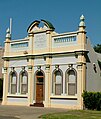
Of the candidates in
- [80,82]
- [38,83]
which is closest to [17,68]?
[38,83]

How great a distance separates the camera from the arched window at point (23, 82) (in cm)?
2982

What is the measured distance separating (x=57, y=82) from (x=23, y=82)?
14.1ft

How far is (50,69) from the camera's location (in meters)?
27.9

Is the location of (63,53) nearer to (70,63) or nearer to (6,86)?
(70,63)

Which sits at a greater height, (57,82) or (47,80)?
(47,80)

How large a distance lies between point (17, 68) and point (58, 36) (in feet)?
19.2

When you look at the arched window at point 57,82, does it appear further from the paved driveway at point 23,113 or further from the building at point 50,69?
the paved driveway at point 23,113

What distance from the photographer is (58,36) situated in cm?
2770

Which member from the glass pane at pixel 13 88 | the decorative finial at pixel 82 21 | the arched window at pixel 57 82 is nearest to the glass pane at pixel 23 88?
the glass pane at pixel 13 88

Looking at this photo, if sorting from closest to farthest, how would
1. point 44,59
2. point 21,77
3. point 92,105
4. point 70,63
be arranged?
point 92,105 < point 70,63 < point 44,59 < point 21,77

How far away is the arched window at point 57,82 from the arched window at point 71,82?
0.67 meters

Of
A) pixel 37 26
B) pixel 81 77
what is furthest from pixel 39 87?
pixel 37 26

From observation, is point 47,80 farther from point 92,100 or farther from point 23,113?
point 23,113

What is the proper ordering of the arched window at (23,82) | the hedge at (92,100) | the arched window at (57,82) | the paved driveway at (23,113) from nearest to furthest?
1. the paved driveway at (23,113)
2. the hedge at (92,100)
3. the arched window at (57,82)
4. the arched window at (23,82)
